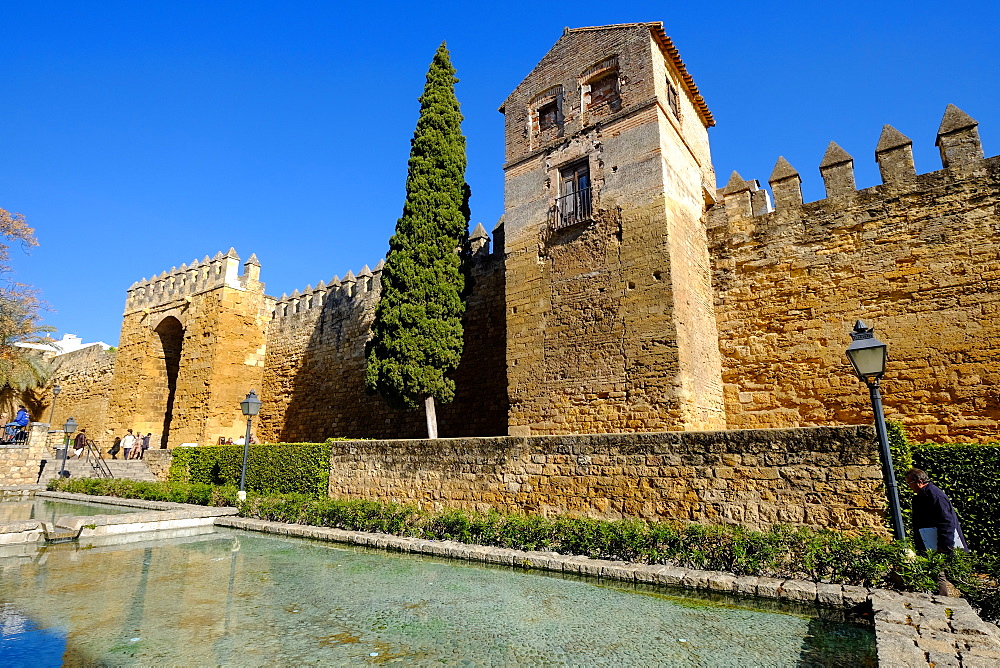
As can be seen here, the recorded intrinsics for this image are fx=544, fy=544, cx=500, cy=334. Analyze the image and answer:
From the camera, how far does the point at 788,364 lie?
34.8 ft

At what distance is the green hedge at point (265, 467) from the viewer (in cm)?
1162

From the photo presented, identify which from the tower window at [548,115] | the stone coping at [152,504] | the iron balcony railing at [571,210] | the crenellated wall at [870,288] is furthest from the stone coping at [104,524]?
the tower window at [548,115]

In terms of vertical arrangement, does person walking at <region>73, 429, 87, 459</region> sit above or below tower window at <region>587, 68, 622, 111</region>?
below

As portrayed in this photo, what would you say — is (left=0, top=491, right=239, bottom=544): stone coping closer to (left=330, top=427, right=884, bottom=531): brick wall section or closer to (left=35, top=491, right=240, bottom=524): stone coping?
(left=35, top=491, right=240, bottom=524): stone coping

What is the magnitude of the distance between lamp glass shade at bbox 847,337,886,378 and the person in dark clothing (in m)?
0.98

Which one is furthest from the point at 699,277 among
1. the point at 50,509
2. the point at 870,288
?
the point at 50,509

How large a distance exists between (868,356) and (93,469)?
70.2 ft

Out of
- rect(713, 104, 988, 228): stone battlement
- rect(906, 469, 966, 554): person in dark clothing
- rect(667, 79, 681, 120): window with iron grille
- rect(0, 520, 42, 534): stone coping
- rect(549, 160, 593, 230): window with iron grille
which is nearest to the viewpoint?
rect(906, 469, 966, 554): person in dark clothing

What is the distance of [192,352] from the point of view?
2006 cm

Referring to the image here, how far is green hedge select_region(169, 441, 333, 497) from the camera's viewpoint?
1162 centimetres

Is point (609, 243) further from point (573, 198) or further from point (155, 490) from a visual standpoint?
point (155, 490)

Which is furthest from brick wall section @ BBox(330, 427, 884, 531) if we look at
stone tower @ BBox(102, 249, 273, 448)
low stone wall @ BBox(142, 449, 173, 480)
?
stone tower @ BBox(102, 249, 273, 448)

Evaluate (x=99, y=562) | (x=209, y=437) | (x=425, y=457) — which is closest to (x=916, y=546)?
(x=425, y=457)

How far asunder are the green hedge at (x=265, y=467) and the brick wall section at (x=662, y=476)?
223cm
